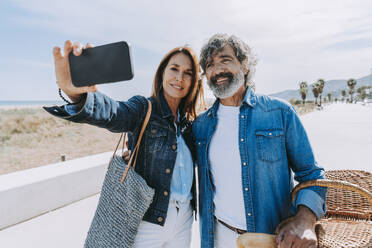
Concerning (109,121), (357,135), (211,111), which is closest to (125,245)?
(109,121)

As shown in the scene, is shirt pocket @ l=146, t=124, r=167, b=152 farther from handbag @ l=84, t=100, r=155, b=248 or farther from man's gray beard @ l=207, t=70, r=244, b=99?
man's gray beard @ l=207, t=70, r=244, b=99

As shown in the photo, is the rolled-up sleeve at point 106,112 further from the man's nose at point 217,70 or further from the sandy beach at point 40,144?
the sandy beach at point 40,144

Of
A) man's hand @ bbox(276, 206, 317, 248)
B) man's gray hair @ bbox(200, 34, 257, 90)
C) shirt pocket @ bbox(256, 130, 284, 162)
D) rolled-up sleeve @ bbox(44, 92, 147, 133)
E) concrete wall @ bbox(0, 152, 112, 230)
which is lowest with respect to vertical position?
concrete wall @ bbox(0, 152, 112, 230)

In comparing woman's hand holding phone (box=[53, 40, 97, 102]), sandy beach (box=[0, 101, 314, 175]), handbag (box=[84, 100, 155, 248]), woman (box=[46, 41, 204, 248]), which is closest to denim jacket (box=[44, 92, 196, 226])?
Result: woman (box=[46, 41, 204, 248])

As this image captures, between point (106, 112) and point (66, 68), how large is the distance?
0.97 feet

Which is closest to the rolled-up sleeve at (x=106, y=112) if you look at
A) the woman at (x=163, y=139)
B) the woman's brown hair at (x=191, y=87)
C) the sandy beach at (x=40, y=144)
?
the woman at (x=163, y=139)

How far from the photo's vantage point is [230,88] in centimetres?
166

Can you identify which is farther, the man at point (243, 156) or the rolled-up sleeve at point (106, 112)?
the man at point (243, 156)

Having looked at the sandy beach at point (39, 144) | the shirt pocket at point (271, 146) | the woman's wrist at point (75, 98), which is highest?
the woman's wrist at point (75, 98)

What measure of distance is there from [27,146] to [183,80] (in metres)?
17.5

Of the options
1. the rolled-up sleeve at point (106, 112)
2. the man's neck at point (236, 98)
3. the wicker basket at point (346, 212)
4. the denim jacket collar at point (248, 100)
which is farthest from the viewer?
the man's neck at point (236, 98)

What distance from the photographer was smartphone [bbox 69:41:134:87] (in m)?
0.91

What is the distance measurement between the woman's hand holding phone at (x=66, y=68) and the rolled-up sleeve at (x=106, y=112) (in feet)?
0.23

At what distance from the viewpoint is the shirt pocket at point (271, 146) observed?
149 centimetres
